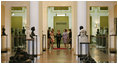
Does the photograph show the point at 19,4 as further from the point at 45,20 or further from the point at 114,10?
the point at 114,10

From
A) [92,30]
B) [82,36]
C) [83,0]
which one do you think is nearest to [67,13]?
[92,30]

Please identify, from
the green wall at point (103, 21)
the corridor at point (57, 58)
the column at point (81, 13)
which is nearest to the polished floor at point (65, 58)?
the corridor at point (57, 58)

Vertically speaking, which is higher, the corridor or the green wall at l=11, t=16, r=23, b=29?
the green wall at l=11, t=16, r=23, b=29

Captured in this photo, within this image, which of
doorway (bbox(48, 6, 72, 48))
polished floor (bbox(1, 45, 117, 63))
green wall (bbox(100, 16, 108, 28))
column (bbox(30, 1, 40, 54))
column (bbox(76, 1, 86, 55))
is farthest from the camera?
green wall (bbox(100, 16, 108, 28))

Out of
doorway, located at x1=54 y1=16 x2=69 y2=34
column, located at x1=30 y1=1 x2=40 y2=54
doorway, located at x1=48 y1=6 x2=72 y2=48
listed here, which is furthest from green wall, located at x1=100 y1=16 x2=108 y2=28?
column, located at x1=30 y1=1 x2=40 y2=54

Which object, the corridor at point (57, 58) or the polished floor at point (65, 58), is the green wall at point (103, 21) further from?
the corridor at point (57, 58)

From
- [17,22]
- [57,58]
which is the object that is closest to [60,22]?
[17,22]

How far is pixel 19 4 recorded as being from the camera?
12945 mm

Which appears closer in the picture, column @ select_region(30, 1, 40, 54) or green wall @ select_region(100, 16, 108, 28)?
column @ select_region(30, 1, 40, 54)

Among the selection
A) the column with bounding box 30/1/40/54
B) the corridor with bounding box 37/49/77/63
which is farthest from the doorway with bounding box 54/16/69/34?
the corridor with bounding box 37/49/77/63

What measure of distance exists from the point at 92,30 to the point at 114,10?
9.04 metres

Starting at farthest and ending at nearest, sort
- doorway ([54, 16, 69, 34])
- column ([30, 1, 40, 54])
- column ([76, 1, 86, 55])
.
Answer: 1. doorway ([54, 16, 69, 34])
2. column ([30, 1, 40, 54])
3. column ([76, 1, 86, 55])

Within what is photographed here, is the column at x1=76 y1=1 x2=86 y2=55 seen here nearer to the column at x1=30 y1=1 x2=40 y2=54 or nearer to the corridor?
the corridor

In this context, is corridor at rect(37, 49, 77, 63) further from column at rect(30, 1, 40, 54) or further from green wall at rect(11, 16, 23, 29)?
green wall at rect(11, 16, 23, 29)
